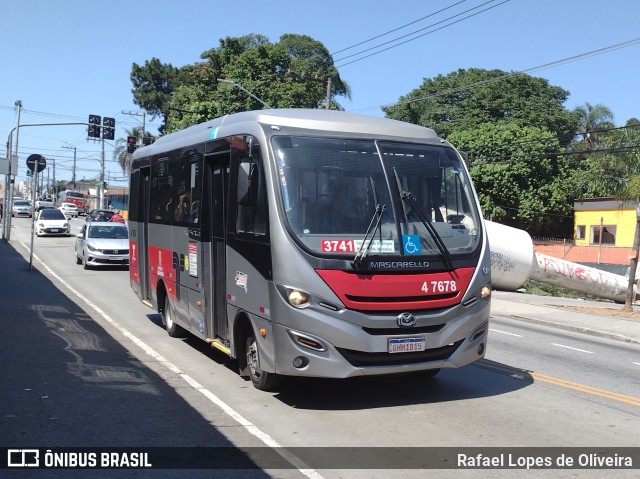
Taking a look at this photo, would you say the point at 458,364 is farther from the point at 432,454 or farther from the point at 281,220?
the point at 281,220

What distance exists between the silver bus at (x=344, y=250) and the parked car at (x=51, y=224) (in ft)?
111

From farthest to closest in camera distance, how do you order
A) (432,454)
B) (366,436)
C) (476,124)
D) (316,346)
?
(476,124), (316,346), (366,436), (432,454)

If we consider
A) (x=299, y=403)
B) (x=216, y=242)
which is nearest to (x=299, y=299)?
(x=299, y=403)

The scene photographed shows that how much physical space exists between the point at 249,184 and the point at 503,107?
5396 centimetres

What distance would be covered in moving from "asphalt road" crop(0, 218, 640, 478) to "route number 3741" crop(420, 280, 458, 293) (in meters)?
1.26

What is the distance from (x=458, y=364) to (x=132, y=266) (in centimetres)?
843

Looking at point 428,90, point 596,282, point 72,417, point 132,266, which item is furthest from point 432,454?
point 428,90

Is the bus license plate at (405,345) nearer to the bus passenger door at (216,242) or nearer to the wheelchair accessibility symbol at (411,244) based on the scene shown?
the wheelchair accessibility symbol at (411,244)

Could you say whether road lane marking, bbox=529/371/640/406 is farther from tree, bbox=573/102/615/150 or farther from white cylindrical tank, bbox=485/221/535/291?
tree, bbox=573/102/615/150

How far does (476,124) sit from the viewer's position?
56.9 meters

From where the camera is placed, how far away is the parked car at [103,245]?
2342 cm

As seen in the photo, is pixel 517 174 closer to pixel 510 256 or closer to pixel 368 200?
pixel 510 256

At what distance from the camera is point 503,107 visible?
58.0 metres

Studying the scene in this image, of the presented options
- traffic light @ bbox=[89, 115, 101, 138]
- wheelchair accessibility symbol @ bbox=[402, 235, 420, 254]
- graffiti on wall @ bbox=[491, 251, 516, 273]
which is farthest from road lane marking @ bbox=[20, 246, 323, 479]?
traffic light @ bbox=[89, 115, 101, 138]
